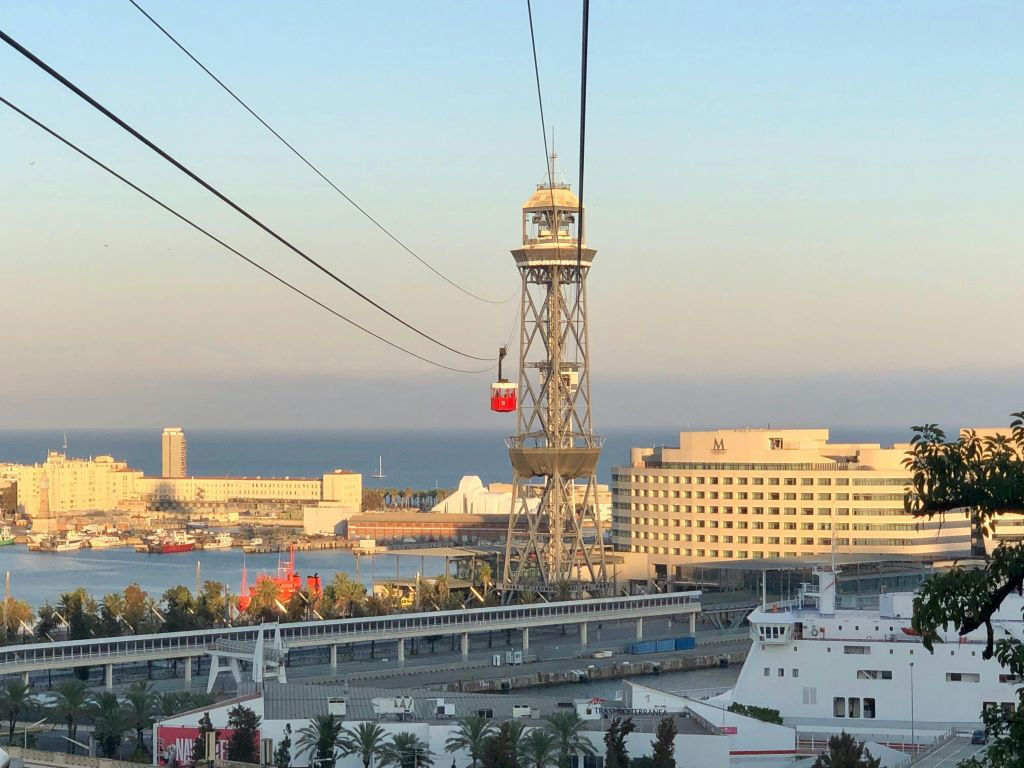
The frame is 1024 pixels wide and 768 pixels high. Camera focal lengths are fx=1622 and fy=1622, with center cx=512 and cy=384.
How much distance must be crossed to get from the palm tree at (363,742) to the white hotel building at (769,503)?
3797 cm

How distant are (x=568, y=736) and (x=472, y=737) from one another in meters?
1.30

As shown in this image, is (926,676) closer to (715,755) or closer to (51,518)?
(715,755)

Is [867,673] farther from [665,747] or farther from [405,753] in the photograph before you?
[405,753]

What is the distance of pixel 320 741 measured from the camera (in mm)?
21750

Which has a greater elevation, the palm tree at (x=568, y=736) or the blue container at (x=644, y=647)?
the palm tree at (x=568, y=736)

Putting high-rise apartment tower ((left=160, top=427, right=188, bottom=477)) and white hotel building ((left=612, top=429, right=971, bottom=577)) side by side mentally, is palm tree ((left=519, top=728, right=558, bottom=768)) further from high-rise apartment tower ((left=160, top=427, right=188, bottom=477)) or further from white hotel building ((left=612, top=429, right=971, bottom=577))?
high-rise apartment tower ((left=160, top=427, right=188, bottom=477))

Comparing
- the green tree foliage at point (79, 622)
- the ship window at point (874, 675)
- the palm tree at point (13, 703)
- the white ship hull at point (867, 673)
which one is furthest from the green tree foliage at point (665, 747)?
the green tree foliage at point (79, 622)

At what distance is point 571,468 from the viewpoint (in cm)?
5381

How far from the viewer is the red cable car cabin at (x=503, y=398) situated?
48.5 metres

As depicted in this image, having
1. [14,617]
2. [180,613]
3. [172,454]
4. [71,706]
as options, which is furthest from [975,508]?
[172,454]

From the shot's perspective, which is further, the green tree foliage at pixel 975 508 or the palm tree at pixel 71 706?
the palm tree at pixel 71 706

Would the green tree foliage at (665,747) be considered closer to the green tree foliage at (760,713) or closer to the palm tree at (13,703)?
the green tree foliage at (760,713)

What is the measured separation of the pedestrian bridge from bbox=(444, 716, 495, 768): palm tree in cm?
574

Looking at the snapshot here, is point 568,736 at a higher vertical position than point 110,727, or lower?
higher
